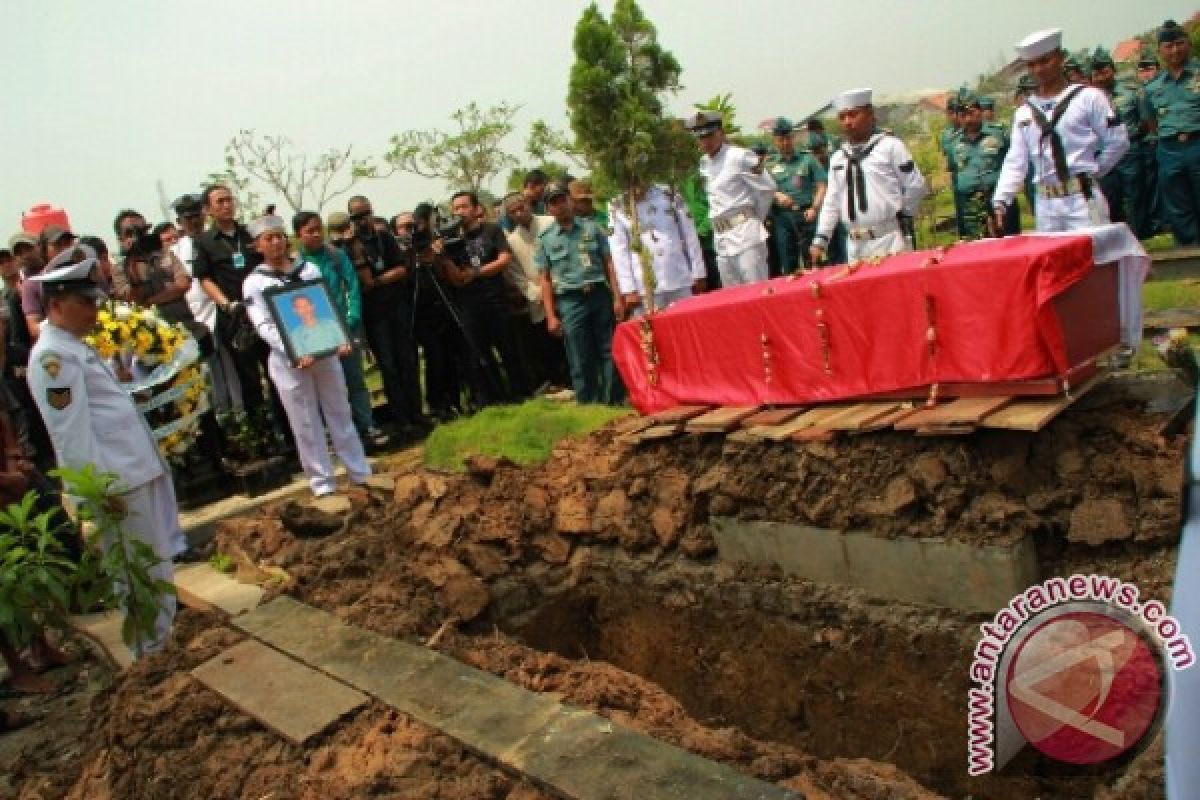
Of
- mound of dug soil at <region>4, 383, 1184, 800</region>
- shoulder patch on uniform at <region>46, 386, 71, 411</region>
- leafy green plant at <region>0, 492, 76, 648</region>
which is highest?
shoulder patch on uniform at <region>46, 386, 71, 411</region>

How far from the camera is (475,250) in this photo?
348 inches

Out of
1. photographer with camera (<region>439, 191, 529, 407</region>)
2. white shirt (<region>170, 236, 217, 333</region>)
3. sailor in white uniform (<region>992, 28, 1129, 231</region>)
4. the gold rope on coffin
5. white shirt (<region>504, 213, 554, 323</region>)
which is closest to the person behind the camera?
sailor in white uniform (<region>992, 28, 1129, 231</region>)

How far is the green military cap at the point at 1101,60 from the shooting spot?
32.8 ft

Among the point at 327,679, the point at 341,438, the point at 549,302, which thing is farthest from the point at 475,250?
the point at 327,679

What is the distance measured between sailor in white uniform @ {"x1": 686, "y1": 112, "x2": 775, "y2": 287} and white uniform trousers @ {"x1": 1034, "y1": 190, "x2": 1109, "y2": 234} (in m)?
2.02

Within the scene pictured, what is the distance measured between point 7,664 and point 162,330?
2426mm

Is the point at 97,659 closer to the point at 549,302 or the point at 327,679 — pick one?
the point at 327,679

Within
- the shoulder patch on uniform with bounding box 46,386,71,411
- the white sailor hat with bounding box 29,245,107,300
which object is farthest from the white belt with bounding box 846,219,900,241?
the shoulder patch on uniform with bounding box 46,386,71,411

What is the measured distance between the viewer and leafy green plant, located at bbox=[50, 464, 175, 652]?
161 inches

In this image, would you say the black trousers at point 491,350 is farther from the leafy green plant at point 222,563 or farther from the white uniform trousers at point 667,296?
the leafy green plant at point 222,563

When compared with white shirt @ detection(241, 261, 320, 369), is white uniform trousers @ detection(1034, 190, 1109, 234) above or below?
below

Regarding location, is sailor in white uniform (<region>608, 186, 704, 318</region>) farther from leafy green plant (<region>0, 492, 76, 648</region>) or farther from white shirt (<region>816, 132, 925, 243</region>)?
leafy green plant (<region>0, 492, 76, 648</region>)

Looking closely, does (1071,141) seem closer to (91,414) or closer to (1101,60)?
(1101,60)

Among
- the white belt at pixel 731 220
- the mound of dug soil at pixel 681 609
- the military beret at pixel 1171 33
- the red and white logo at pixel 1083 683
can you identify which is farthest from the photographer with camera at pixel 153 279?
the military beret at pixel 1171 33
